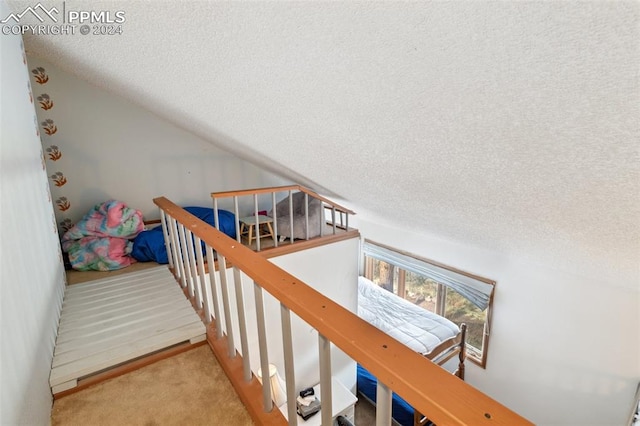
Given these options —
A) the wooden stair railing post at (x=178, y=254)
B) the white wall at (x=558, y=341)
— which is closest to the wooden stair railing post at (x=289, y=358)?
the wooden stair railing post at (x=178, y=254)

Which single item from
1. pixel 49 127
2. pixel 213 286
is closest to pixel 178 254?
pixel 213 286

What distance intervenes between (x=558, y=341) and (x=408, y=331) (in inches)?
66.9

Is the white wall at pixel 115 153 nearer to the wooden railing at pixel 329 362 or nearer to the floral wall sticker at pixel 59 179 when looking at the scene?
the floral wall sticker at pixel 59 179

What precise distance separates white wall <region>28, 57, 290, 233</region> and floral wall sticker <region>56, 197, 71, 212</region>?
23 mm

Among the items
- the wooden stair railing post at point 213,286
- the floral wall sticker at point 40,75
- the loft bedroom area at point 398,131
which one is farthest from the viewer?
the floral wall sticker at point 40,75

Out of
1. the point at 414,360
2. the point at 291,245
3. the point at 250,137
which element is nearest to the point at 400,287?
the point at 291,245

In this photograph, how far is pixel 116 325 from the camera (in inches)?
67.1

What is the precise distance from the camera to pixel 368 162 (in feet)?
5.18

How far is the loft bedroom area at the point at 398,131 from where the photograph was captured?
0.59m

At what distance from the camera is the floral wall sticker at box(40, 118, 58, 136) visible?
2799 millimetres

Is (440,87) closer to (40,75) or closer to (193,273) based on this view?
(193,273)

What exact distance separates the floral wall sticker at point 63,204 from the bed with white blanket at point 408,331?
346 centimetres

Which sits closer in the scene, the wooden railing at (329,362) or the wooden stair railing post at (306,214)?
the wooden railing at (329,362)

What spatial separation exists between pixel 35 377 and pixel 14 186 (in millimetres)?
726
